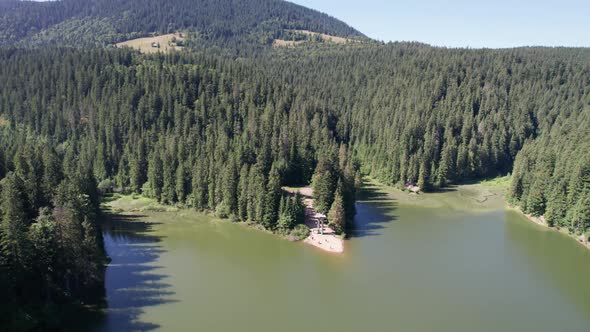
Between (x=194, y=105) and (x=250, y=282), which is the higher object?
(x=194, y=105)

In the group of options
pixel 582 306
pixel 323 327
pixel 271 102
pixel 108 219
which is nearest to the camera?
pixel 323 327

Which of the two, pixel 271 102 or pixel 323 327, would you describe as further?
pixel 271 102

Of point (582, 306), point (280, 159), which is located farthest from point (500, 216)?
point (280, 159)

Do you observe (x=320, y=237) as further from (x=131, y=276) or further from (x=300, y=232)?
(x=131, y=276)

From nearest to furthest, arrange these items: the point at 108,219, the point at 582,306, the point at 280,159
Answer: the point at 582,306 → the point at 108,219 → the point at 280,159

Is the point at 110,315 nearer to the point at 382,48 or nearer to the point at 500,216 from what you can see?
the point at 500,216

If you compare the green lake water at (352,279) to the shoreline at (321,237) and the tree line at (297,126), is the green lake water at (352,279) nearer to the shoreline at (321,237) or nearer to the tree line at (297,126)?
the shoreline at (321,237)

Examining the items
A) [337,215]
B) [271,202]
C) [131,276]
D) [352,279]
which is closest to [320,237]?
[337,215]
